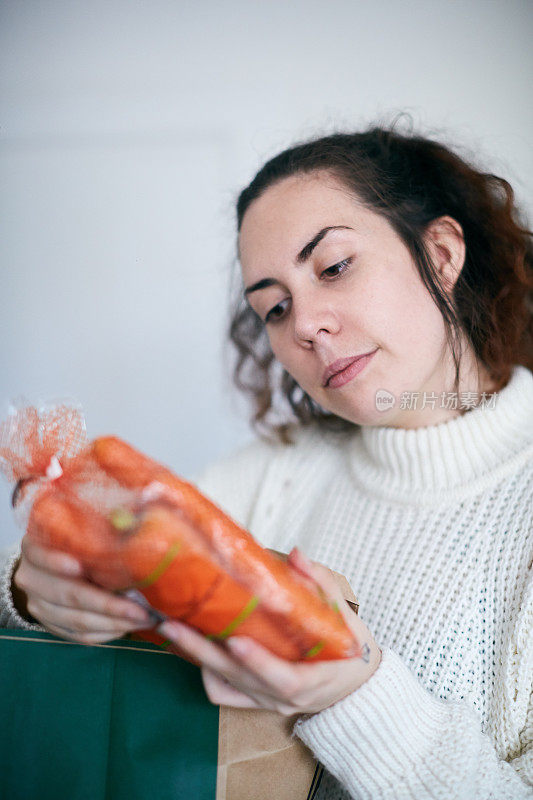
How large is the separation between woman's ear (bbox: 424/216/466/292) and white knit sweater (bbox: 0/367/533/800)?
21cm

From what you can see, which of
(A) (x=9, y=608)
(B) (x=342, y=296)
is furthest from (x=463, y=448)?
(A) (x=9, y=608)

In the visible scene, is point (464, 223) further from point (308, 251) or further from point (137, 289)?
point (137, 289)

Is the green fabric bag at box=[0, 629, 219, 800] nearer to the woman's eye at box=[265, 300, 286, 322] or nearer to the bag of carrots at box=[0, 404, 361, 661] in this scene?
the bag of carrots at box=[0, 404, 361, 661]

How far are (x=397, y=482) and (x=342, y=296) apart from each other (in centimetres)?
34

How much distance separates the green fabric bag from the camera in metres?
0.54

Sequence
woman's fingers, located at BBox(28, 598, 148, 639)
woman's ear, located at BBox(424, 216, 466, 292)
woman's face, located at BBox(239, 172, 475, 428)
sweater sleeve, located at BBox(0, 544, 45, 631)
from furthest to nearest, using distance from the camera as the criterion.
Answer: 1. woman's ear, located at BBox(424, 216, 466, 292)
2. woman's face, located at BBox(239, 172, 475, 428)
3. sweater sleeve, located at BBox(0, 544, 45, 631)
4. woman's fingers, located at BBox(28, 598, 148, 639)

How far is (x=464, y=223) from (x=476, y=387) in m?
0.31

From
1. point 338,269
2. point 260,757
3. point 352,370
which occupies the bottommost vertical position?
point 260,757

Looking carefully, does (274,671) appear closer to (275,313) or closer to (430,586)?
(430,586)

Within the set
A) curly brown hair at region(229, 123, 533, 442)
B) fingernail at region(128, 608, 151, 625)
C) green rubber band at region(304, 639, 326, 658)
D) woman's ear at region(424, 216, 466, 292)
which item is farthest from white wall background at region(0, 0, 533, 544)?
green rubber band at region(304, 639, 326, 658)

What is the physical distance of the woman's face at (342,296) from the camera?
2.60ft

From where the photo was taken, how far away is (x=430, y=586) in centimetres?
79

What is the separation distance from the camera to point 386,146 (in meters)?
0.96

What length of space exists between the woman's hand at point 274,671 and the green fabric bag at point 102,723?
0.19ft
